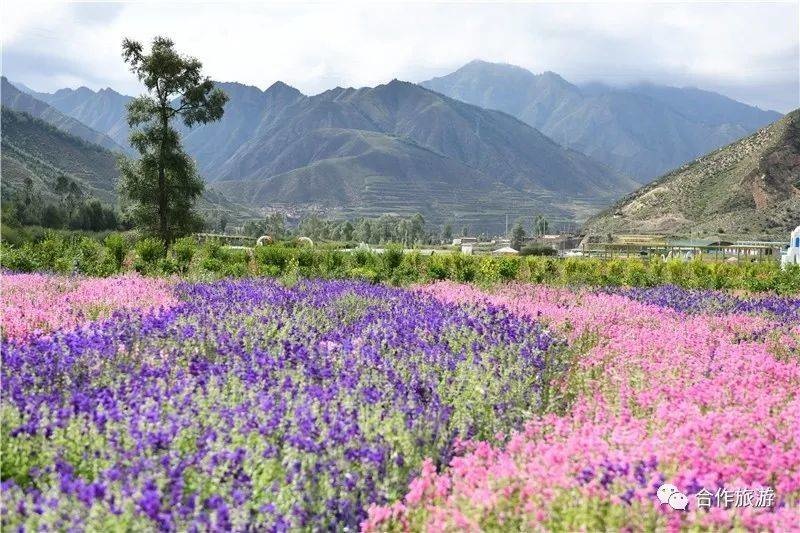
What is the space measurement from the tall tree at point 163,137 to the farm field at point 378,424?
959 inches

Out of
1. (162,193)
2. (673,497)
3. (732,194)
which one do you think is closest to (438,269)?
(673,497)

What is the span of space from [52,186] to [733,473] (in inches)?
5686

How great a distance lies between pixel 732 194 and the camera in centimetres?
11362

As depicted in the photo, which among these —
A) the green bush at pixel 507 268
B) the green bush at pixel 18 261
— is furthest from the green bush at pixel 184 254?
the green bush at pixel 507 268

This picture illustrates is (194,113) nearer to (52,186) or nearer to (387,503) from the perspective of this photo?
(387,503)

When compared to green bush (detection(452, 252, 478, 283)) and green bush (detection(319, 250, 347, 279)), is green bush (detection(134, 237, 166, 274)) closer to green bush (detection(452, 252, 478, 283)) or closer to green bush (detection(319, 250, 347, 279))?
green bush (detection(319, 250, 347, 279))

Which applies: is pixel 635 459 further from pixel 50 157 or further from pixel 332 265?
pixel 50 157

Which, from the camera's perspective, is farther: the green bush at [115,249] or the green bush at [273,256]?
the green bush at [273,256]

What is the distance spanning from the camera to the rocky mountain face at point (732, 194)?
4112 inches

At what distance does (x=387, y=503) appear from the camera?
12.5ft

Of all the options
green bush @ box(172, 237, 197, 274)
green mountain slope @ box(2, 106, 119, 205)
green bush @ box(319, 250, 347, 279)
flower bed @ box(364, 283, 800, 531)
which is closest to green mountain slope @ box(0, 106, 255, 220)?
green mountain slope @ box(2, 106, 119, 205)

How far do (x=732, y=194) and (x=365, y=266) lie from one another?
11075cm

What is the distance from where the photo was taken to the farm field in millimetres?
3402

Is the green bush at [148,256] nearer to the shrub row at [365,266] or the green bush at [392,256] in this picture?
the shrub row at [365,266]
